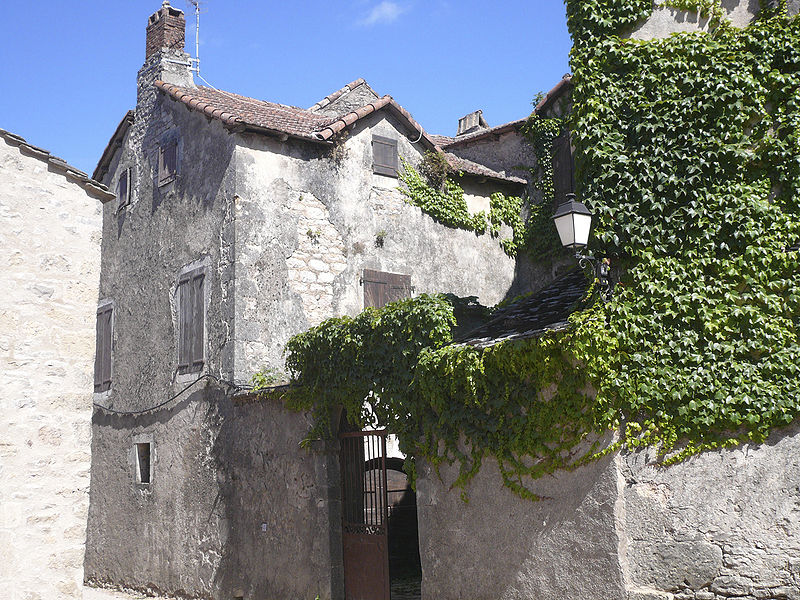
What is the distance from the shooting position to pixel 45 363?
802cm

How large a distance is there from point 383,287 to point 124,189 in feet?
18.4

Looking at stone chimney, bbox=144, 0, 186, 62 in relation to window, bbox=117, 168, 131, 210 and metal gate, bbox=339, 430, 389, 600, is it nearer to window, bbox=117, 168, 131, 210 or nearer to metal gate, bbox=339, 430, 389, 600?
window, bbox=117, 168, 131, 210

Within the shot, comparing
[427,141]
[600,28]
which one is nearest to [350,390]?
[600,28]

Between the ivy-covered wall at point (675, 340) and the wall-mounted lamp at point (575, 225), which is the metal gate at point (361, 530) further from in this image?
the wall-mounted lamp at point (575, 225)

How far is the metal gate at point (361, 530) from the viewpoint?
9.97 metres

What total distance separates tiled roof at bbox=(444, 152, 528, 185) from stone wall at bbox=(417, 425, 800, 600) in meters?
7.42

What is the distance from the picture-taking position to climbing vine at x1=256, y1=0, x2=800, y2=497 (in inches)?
289

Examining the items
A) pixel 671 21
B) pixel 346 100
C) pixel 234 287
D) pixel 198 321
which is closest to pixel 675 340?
pixel 671 21

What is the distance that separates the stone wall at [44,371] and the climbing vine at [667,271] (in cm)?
374

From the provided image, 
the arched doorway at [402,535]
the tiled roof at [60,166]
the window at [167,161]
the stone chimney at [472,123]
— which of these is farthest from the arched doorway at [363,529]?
the stone chimney at [472,123]

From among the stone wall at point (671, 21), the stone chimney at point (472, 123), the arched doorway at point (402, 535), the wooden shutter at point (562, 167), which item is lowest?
the arched doorway at point (402, 535)

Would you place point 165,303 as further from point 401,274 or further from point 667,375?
point 667,375

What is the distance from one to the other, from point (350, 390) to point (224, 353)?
112 inches

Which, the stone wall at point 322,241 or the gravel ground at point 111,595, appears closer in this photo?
the stone wall at point 322,241
